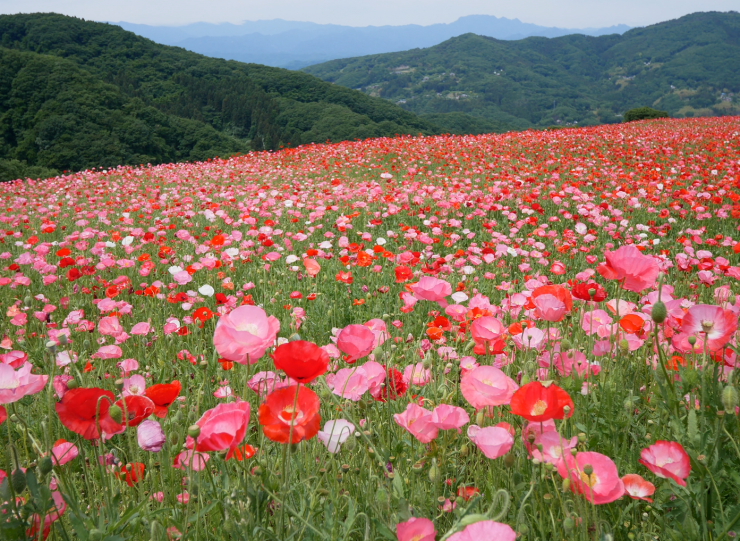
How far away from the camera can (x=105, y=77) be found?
3741cm

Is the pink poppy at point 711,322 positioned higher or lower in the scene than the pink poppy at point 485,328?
higher

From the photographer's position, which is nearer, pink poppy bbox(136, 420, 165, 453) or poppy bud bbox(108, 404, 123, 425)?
poppy bud bbox(108, 404, 123, 425)

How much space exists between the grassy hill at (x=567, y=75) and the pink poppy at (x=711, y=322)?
116 meters

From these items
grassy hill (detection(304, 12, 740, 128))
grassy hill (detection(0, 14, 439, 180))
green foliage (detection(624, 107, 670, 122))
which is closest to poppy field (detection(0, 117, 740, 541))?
grassy hill (detection(0, 14, 439, 180))

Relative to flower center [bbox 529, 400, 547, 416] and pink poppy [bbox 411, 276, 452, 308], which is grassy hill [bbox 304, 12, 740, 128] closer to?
pink poppy [bbox 411, 276, 452, 308]

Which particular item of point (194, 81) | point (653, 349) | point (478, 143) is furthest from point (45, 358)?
point (194, 81)

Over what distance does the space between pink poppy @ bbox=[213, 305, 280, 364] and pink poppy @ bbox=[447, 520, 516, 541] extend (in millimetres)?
584

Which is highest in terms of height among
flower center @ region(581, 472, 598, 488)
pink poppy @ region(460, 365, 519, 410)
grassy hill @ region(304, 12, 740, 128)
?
grassy hill @ region(304, 12, 740, 128)

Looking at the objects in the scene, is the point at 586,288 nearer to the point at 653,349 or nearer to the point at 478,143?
the point at 653,349

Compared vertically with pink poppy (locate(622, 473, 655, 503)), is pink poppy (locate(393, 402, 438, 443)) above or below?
above

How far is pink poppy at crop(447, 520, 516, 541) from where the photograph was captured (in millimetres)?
693

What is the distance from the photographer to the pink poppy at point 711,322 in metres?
1.28

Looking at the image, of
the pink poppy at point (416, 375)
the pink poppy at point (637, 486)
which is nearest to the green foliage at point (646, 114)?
the pink poppy at point (416, 375)

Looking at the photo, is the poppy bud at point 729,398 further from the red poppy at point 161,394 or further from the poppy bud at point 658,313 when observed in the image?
the red poppy at point 161,394
